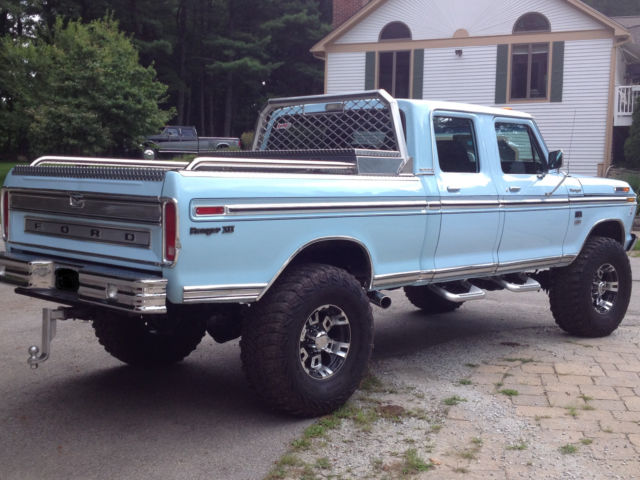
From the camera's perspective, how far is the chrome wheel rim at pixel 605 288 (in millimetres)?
7180

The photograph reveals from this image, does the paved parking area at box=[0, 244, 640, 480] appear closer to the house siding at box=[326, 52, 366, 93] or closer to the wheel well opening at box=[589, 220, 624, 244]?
the wheel well opening at box=[589, 220, 624, 244]

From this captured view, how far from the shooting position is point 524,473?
4.03 metres

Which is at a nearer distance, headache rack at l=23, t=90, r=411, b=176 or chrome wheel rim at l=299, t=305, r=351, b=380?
headache rack at l=23, t=90, r=411, b=176

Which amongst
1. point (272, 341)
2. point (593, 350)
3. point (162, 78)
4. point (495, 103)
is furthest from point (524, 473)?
point (162, 78)

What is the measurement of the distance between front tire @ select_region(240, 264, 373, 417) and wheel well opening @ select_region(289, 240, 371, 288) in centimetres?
20

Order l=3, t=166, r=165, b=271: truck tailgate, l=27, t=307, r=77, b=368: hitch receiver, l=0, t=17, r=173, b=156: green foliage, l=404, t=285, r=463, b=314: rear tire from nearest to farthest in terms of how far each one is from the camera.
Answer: l=3, t=166, r=165, b=271: truck tailgate → l=27, t=307, r=77, b=368: hitch receiver → l=404, t=285, r=463, b=314: rear tire → l=0, t=17, r=173, b=156: green foliage

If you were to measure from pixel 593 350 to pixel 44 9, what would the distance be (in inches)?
1709

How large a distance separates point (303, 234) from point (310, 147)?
6.30 ft

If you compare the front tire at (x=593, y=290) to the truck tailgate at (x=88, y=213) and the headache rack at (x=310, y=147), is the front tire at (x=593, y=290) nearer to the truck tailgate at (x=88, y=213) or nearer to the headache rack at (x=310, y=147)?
the headache rack at (x=310, y=147)

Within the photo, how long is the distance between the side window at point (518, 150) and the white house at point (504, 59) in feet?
59.5

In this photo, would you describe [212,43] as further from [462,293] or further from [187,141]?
[462,293]

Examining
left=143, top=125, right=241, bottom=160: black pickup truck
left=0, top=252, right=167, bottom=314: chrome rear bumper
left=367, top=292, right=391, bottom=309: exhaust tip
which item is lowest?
left=367, top=292, right=391, bottom=309: exhaust tip

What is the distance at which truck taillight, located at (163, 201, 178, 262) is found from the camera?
4043 millimetres

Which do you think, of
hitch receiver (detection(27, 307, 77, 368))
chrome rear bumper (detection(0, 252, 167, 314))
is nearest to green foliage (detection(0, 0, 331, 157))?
chrome rear bumper (detection(0, 252, 167, 314))
